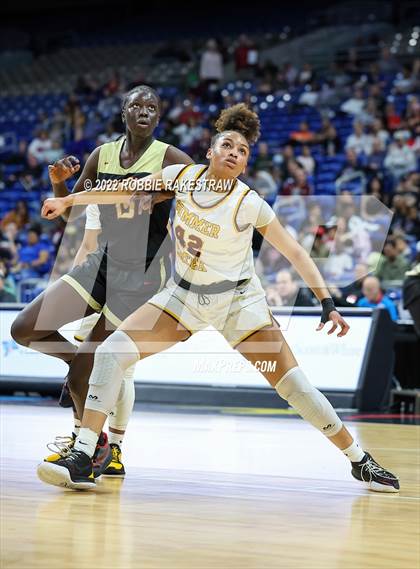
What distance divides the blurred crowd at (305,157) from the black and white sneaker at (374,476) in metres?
6.14

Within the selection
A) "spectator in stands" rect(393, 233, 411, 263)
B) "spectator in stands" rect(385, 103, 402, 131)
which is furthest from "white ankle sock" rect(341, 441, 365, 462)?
"spectator in stands" rect(385, 103, 402, 131)

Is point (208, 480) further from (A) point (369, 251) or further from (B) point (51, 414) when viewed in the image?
(A) point (369, 251)

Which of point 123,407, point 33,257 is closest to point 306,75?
point 33,257

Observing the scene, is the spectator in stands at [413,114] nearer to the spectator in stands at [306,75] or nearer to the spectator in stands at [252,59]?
the spectator in stands at [306,75]

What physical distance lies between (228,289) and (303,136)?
14123 mm

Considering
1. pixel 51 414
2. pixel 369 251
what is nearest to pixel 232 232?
pixel 51 414

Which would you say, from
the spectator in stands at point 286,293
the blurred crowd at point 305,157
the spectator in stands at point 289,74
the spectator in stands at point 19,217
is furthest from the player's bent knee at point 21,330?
the spectator in stands at point 289,74

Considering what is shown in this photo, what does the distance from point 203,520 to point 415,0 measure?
23.1m

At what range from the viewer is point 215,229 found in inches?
207

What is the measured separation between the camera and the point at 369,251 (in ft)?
42.4

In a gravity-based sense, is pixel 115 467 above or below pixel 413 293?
above

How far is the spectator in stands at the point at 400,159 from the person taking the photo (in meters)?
16.7

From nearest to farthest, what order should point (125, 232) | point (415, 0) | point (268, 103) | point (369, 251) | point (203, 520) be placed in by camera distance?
point (203, 520) → point (125, 232) → point (369, 251) → point (268, 103) → point (415, 0)

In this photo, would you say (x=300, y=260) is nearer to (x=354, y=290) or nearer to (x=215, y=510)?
(x=215, y=510)
